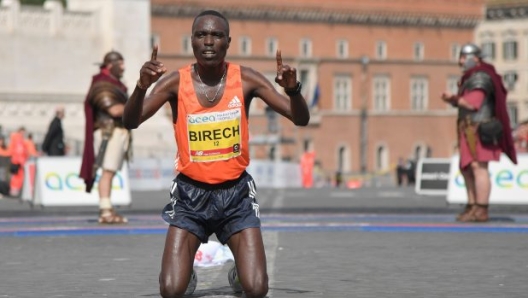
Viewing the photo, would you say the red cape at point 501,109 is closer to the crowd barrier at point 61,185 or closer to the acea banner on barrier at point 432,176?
the crowd barrier at point 61,185

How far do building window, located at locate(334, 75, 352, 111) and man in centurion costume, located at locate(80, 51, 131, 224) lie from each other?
4012 inches

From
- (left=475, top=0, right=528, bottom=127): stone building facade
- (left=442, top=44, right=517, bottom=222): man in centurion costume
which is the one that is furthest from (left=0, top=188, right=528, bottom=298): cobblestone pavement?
(left=475, top=0, right=528, bottom=127): stone building facade

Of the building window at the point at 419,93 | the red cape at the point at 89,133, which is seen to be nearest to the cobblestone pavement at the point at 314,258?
the red cape at the point at 89,133

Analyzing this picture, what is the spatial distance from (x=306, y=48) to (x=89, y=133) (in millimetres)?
98932

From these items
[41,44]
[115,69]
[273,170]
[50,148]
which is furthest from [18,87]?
[115,69]

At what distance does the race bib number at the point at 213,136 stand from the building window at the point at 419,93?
115 metres

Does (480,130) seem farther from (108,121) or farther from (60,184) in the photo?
(60,184)

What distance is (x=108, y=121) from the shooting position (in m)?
19.6

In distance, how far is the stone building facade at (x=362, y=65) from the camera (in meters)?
115

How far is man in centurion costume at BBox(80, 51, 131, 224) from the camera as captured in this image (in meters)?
19.5

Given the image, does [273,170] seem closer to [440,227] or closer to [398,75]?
[440,227]

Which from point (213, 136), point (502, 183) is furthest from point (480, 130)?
point (213, 136)

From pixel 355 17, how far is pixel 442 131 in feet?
38.4

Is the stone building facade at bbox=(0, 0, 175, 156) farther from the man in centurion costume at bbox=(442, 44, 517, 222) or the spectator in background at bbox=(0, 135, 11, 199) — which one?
the man in centurion costume at bbox=(442, 44, 517, 222)
